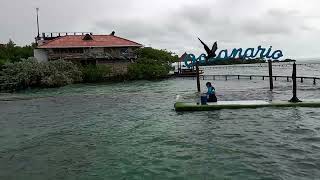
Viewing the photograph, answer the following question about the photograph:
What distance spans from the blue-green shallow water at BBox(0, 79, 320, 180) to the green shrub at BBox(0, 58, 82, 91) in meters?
37.6

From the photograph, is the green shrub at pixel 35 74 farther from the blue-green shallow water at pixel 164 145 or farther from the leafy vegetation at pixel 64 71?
the blue-green shallow water at pixel 164 145

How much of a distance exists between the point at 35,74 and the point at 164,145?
5450 centimetres

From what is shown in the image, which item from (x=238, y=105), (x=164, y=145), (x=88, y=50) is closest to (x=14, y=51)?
(x=88, y=50)

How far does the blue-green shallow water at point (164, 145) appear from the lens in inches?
598

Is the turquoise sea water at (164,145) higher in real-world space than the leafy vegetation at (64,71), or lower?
lower

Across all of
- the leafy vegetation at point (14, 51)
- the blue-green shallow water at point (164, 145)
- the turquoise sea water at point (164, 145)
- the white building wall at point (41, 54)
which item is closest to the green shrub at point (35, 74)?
the white building wall at point (41, 54)

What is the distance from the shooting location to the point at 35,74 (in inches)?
2709

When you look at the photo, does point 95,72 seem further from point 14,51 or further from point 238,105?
point 238,105

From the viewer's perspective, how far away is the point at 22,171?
16.2 m

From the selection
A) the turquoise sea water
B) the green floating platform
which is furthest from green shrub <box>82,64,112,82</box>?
the green floating platform

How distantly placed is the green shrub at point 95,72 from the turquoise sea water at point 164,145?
140 ft

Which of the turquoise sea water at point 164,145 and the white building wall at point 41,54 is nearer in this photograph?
the turquoise sea water at point 164,145

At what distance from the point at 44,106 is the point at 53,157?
22.7m

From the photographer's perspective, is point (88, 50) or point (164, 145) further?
point (88, 50)
